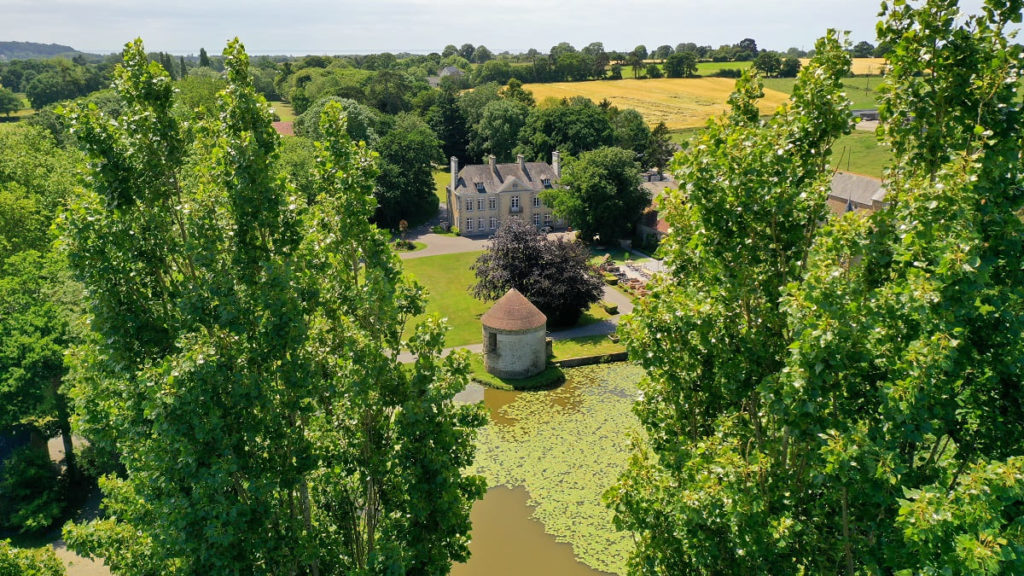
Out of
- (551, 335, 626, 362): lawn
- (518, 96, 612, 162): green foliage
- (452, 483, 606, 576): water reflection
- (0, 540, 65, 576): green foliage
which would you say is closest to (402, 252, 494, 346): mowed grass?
(551, 335, 626, 362): lawn

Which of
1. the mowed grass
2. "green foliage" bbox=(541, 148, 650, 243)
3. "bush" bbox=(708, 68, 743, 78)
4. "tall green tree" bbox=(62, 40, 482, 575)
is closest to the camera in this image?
"tall green tree" bbox=(62, 40, 482, 575)

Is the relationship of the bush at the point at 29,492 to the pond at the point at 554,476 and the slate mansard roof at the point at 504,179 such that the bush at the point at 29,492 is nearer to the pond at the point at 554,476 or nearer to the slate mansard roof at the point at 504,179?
the pond at the point at 554,476

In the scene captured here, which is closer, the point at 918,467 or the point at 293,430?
the point at 918,467

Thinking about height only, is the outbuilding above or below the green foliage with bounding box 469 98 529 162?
below

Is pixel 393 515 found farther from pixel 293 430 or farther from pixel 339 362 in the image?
pixel 339 362

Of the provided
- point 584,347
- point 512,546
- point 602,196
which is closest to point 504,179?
point 602,196

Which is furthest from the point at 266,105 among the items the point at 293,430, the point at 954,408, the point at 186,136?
the point at 954,408

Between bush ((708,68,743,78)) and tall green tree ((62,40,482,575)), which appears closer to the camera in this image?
tall green tree ((62,40,482,575))

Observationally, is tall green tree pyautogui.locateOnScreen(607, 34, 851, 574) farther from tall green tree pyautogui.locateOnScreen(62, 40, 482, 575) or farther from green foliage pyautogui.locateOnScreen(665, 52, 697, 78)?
green foliage pyautogui.locateOnScreen(665, 52, 697, 78)
